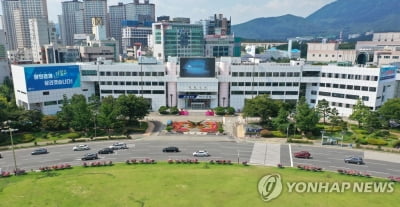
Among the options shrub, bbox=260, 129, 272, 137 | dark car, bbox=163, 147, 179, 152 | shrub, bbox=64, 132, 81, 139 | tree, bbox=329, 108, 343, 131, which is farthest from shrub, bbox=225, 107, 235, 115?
shrub, bbox=64, 132, 81, 139

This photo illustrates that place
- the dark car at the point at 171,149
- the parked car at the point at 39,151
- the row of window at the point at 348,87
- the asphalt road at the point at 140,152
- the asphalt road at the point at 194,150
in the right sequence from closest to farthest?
the asphalt road at the point at 194,150 < the asphalt road at the point at 140,152 < the parked car at the point at 39,151 < the dark car at the point at 171,149 < the row of window at the point at 348,87

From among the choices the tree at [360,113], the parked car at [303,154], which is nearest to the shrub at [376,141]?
the tree at [360,113]

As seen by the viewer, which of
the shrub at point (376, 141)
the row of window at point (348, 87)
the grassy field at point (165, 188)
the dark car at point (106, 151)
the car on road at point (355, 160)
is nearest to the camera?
the grassy field at point (165, 188)

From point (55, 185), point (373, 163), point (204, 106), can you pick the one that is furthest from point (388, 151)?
point (55, 185)

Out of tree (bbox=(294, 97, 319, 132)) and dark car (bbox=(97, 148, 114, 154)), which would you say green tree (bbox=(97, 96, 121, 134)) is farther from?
tree (bbox=(294, 97, 319, 132))

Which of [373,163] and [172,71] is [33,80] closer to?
[172,71]

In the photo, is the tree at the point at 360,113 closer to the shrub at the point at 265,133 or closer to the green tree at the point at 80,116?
the shrub at the point at 265,133

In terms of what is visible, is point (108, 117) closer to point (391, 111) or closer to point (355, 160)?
point (355, 160)

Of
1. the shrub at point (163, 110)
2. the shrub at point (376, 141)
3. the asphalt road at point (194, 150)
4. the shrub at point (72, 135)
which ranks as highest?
the shrub at point (163, 110)

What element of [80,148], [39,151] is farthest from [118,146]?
[39,151]
